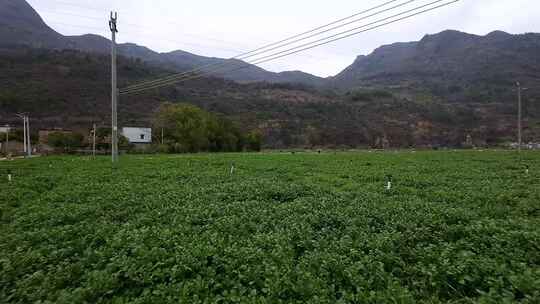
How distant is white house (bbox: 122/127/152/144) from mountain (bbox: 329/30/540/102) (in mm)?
110484

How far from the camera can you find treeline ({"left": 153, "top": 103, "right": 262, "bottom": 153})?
2089 inches

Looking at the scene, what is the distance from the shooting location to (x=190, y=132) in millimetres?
53469

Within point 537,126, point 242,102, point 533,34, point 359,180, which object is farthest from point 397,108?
point 533,34

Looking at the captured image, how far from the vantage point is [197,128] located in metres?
54.3

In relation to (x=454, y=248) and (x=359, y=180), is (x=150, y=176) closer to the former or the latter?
(x=359, y=180)

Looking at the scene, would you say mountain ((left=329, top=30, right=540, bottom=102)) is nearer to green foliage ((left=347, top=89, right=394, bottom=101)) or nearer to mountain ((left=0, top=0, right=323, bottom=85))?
green foliage ((left=347, top=89, right=394, bottom=101))

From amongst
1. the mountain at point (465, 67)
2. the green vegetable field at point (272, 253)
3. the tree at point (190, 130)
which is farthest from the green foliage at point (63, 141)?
the mountain at point (465, 67)

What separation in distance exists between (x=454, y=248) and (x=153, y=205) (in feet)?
22.8

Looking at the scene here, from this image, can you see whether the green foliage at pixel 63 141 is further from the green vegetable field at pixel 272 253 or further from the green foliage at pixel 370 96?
the green foliage at pixel 370 96

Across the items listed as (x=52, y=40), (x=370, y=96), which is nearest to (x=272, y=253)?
(x=370, y=96)

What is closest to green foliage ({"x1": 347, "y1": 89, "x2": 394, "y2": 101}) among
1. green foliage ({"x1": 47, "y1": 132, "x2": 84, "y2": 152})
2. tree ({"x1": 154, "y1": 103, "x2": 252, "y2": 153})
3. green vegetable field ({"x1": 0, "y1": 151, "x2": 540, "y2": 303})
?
tree ({"x1": 154, "y1": 103, "x2": 252, "y2": 153})

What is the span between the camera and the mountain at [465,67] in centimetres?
11506

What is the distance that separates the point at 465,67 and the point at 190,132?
144657mm

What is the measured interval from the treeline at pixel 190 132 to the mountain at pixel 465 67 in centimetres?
9846
